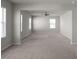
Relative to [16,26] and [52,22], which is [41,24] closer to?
[52,22]

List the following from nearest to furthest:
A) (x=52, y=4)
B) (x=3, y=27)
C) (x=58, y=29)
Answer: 1. (x=3, y=27)
2. (x=52, y=4)
3. (x=58, y=29)

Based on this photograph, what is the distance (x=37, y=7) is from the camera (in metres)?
6.56

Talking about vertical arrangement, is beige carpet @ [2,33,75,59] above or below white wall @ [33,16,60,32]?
below

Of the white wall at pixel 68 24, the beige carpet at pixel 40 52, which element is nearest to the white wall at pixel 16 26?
the beige carpet at pixel 40 52

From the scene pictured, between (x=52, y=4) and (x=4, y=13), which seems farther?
(x=52, y=4)

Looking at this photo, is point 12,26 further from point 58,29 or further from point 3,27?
point 58,29

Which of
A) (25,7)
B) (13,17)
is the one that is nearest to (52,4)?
(25,7)

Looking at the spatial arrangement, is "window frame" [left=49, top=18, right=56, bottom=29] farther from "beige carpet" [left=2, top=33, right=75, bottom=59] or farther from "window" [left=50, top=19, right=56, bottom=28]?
"beige carpet" [left=2, top=33, right=75, bottom=59]

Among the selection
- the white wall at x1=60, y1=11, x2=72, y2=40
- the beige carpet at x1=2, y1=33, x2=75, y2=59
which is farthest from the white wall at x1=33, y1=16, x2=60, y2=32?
the beige carpet at x1=2, y1=33, x2=75, y2=59

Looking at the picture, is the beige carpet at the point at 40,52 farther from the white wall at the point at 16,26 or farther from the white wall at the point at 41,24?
the white wall at the point at 41,24

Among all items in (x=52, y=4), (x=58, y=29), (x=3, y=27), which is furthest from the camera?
(x=58, y=29)

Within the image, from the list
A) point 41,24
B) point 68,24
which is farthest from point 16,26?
point 41,24

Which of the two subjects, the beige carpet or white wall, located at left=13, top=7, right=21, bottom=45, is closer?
the beige carpet

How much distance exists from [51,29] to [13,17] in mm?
10869
